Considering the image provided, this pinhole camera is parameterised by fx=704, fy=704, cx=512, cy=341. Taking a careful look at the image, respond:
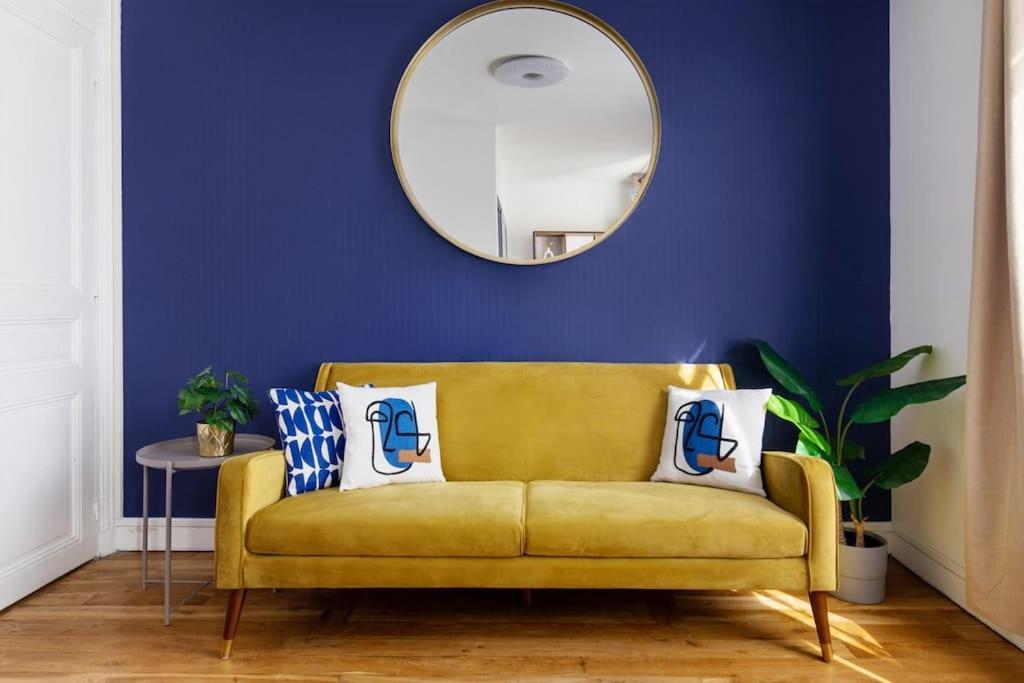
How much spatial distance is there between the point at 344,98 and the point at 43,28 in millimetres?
1091

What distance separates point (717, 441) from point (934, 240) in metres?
1.16

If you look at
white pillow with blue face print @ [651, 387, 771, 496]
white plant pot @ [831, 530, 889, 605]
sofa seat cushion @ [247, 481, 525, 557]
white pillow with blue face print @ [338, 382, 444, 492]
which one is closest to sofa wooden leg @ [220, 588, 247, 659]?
sofa seat cushion @ [247, 481, 525, 557]

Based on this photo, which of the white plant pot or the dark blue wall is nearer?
the white plant pot

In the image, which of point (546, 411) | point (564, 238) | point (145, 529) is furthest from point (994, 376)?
point (145, 529)

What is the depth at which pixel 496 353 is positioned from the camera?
2965mm

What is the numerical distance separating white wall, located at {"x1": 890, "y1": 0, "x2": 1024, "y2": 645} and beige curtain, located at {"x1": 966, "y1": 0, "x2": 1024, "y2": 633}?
1.27 feet

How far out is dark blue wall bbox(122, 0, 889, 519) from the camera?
295 cm

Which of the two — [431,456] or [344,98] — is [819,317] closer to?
[431,456]

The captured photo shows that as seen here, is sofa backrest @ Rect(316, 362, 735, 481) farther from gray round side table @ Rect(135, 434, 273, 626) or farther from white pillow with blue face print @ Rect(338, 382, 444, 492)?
gray round side table @ Rect(135, 434, 273, 626)

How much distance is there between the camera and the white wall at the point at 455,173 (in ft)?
9.52

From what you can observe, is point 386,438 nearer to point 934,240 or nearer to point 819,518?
point 819,518

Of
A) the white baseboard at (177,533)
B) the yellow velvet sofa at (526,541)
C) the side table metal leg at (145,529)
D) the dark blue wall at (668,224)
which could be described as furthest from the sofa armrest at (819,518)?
the white baseboard at (177,533)

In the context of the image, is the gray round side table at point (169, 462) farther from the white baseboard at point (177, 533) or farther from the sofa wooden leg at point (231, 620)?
the sofa wooden leg at point (231, 620)

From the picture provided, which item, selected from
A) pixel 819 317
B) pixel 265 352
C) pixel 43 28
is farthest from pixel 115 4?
pixel 819 317
